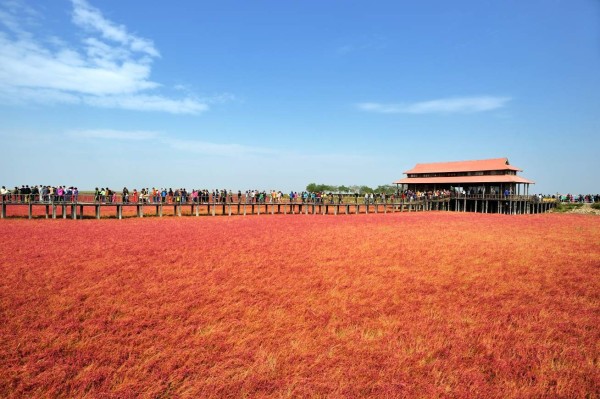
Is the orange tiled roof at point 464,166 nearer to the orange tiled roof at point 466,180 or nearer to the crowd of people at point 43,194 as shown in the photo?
the orange tiled roof at point 466,180

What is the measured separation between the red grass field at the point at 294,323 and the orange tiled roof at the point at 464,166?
45.0 m

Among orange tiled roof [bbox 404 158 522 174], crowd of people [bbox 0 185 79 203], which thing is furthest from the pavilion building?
crowd of people [bbox 0 185 79 203]

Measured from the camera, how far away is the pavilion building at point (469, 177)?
54006 millimetres

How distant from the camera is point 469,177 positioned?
5862cm

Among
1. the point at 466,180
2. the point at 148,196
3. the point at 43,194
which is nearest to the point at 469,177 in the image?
the point at 466,180

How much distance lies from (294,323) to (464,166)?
61.8 metres

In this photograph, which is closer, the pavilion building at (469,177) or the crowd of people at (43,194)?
the crowd of people at (43,194)

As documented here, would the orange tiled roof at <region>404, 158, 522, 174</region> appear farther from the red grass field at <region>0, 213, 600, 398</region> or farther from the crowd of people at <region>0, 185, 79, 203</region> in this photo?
the crowd of people at <region>0, 185, 79, 203</region>

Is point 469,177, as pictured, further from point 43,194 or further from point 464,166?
point 43,194

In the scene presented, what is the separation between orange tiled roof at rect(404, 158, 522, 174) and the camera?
57.8 m

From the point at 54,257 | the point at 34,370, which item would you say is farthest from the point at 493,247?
the point at 54,257

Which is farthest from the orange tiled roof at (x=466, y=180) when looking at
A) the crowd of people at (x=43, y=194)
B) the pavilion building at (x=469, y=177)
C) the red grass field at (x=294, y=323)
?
the crowd of people at (x=43, y=194)

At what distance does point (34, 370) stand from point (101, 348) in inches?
47.0

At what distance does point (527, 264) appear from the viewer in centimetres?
1552
